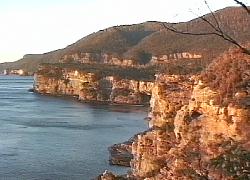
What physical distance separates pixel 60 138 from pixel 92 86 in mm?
64557

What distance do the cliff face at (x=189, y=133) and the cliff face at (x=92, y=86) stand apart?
3013 inches

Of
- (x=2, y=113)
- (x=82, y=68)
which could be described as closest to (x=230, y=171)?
(x=2, y=113)

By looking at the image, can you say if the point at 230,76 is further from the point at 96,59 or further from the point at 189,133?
the point at 96,59

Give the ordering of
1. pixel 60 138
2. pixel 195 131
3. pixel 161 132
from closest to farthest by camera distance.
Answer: pixel 195 131 → pixel 161 132 → pixel 60 138

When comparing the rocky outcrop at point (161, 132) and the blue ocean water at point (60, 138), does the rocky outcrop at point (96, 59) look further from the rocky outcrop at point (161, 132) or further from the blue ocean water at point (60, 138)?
the rocky outcrop at point (161, 132)

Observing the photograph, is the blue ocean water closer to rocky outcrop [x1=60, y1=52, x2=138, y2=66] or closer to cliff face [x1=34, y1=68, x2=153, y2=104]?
cliff face [x1=34, y1=68, x2=153, y2=104]

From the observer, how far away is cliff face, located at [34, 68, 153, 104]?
110m

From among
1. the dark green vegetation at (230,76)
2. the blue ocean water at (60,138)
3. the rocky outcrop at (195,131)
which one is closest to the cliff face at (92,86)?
the blue ocean water at (60,138)

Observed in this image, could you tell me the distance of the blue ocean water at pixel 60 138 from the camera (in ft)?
123

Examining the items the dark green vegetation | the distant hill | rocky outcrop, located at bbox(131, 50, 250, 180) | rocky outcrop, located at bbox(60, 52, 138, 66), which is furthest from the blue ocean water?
rocky outcrop, located at bbox(60, 52, 138, 66)

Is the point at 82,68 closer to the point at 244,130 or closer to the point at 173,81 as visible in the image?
the point at 173,81

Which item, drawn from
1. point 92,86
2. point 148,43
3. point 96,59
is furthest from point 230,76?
point 96,59

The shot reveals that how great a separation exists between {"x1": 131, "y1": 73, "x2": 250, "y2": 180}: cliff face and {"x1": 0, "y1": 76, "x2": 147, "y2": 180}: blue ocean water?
8.78 m

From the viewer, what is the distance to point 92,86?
119m
